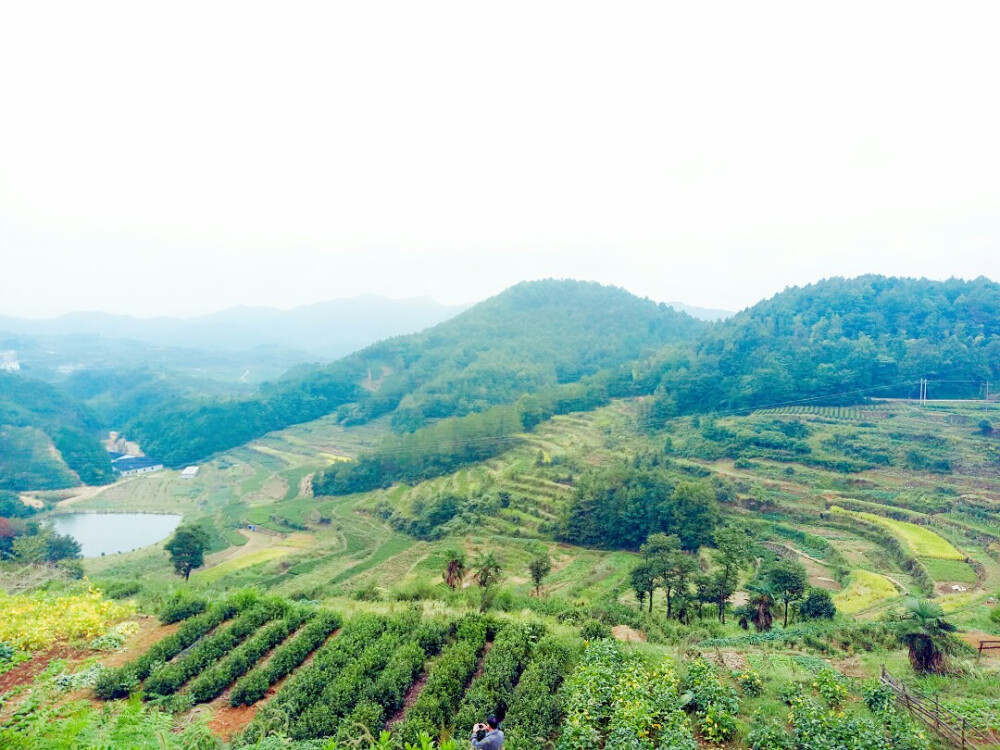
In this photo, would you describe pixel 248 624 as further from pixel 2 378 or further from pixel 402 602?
pixel 2 378

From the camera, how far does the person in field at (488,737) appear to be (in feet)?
23.8

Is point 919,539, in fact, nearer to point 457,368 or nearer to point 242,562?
point 242,562

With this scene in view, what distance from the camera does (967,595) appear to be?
2159cm

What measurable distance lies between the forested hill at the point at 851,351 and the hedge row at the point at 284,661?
164 feet

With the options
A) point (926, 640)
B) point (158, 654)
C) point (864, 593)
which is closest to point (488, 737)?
point (158, 654)

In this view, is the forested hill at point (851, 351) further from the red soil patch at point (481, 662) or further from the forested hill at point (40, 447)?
the forested hill at point (40, 447)

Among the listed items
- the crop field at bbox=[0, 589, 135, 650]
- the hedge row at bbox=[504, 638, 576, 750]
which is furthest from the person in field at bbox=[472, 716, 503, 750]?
the crop field at bbox=[0, 589, 135, 650]

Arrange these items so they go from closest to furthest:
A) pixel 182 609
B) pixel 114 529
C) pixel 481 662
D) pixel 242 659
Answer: pixel 481 662 → pixel 242 659 → pixel 182 609 → pixel 114 529

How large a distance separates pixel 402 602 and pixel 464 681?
566 centimetres

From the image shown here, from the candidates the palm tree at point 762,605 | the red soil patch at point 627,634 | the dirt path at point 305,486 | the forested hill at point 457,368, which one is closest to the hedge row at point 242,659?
the red soil patch at point 627,634

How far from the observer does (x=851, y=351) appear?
56781 millimetres

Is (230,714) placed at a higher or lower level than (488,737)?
lower

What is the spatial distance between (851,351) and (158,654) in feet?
222

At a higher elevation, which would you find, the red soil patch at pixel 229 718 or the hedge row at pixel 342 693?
the hedge row at pixel 342 693
